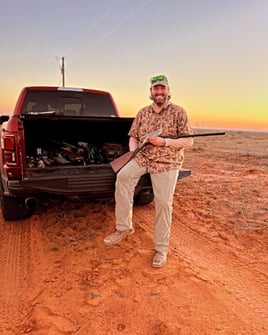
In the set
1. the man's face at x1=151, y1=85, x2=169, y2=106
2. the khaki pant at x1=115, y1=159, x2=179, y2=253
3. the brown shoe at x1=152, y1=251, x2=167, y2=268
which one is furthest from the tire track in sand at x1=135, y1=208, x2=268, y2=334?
the man's face at x1=151, y1=85, x2=169, y2=106

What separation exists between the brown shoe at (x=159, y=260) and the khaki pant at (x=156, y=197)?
0.04 meters

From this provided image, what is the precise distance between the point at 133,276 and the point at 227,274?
3.18 ft

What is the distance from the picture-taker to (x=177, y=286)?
305 cm

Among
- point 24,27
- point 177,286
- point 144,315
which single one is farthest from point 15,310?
point 24,27

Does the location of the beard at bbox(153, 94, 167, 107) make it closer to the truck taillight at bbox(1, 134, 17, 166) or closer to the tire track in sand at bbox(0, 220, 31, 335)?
the truck taillight at bbox(1, 134, 17, 166)

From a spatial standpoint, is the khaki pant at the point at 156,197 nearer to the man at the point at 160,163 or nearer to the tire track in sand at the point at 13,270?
the man at the point at 160,163

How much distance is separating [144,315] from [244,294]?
3.23 ft

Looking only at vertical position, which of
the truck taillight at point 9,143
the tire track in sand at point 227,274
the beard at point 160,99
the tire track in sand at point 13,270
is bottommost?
the tire track in sand at point 13,270

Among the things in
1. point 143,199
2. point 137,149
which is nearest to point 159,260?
point 137,149

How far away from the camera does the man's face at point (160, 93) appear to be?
3.52 metres

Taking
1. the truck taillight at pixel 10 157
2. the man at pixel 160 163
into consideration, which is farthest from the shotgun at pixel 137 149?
the truck taillight at pixel 10 157

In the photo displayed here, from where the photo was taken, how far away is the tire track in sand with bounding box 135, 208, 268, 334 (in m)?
2.73

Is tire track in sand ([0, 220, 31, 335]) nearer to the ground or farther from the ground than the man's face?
nearer to the ground

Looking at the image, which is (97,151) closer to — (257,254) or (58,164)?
(58,164)
